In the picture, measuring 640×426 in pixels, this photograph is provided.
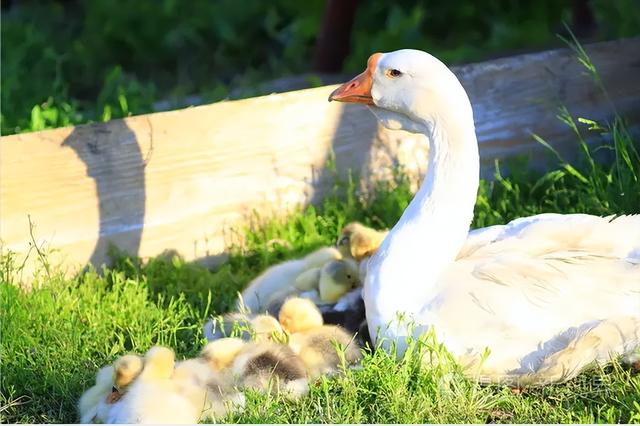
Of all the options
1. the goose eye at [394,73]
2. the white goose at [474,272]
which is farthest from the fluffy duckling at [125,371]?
the goose eye at [394,73]

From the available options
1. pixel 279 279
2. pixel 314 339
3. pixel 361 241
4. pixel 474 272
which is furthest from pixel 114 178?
pixel 474 272

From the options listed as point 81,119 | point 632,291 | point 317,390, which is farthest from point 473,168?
point 81,119

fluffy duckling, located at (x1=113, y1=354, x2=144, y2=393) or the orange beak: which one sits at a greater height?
the orange beak

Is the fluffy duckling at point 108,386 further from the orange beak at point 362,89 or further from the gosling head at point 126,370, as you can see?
the orange beak at point 362,89

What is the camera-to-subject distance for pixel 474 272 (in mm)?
4727

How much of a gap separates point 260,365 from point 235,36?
7185mm

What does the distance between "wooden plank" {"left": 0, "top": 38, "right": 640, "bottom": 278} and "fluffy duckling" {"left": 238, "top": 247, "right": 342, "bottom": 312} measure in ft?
2.48

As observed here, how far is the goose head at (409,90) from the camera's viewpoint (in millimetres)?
4727

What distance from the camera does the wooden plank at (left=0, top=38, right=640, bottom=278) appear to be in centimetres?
606

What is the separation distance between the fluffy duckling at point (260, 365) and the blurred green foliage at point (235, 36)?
5.27 metres

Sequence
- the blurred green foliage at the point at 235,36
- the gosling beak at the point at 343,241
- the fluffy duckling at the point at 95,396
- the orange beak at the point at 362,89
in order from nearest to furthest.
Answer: the fluffy duckling at the point at 95,396 → the orange beak at the point at 362,89 → the gosling beak at the point at 343,241 → the blurred green foliage at the point at 235,36

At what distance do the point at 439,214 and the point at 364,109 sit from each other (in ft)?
6.57

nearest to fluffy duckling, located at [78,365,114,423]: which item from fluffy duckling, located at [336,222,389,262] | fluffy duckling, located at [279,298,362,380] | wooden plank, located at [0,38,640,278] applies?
fluffy duckling, located at [279,298,362,380]

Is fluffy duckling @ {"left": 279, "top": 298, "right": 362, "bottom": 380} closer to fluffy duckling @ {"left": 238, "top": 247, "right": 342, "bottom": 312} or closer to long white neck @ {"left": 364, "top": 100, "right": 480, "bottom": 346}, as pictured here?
long white neck @ {"left": 364, "top": 100, "right": 480, "bottom": 346}
